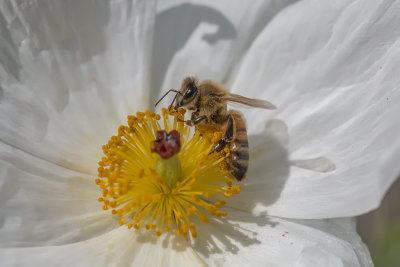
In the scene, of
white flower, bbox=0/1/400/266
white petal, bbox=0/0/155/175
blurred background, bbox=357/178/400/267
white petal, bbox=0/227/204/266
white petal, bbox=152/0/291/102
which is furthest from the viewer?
blurred background, bbox=357/178/400/267

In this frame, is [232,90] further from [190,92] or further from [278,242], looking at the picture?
[278,242]

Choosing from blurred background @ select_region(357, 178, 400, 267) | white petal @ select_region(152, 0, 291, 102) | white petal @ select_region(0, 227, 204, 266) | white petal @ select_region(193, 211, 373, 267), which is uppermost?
white petal @ select_region(152, 0, 291, 102)

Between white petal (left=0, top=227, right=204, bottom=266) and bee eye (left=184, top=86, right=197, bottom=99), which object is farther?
bee eye (left=184, top=86, right=197, bottom=99)

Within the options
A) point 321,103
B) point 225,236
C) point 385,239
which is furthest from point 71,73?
point 385,239

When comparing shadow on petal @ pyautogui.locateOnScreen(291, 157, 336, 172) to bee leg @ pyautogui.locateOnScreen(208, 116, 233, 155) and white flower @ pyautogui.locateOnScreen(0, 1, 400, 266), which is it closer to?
white flower @ pyautogui.locateOnScreen(0, 1, 400, 266)

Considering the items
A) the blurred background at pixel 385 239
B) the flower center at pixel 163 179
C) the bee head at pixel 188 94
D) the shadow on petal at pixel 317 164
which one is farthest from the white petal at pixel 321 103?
the blurred background at pixel 385 239

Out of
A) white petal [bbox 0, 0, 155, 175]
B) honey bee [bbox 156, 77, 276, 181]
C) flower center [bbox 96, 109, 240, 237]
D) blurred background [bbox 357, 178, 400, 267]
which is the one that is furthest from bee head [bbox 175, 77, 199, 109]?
blurred background [bbox 357, 178, 400, 267]

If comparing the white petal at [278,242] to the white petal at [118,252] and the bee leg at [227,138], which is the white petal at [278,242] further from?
the bee leg at [227,138]

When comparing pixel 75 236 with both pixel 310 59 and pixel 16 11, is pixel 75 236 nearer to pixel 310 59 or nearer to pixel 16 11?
pixel 16 11
